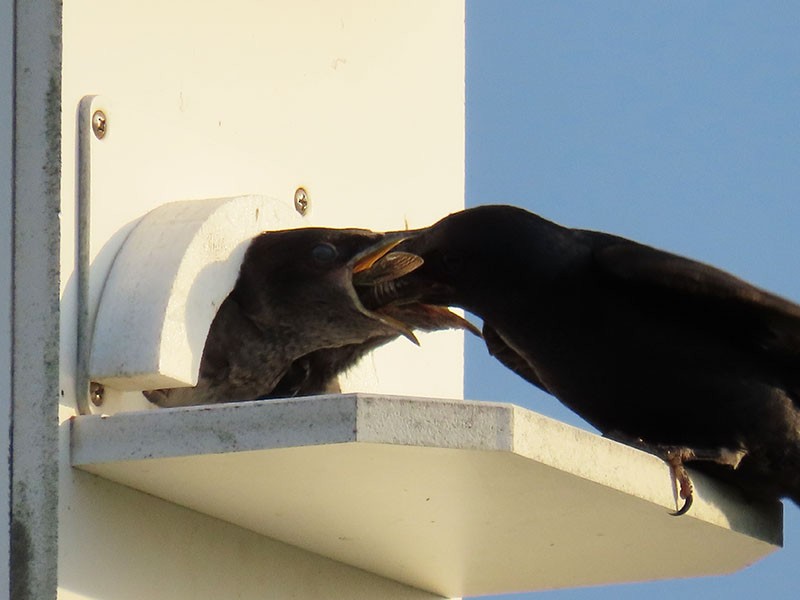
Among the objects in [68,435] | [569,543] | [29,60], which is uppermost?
[29,60]

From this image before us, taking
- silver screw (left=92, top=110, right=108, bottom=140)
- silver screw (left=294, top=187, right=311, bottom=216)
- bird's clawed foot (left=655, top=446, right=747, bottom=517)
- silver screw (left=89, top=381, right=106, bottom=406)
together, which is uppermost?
silver screw (left=92, top=110, right=108, bottom=140)

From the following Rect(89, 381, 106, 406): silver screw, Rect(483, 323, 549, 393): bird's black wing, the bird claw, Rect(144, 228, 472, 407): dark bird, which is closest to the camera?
Rect(89, 381, 106, 406): silver screw

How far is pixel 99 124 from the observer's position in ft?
8.63

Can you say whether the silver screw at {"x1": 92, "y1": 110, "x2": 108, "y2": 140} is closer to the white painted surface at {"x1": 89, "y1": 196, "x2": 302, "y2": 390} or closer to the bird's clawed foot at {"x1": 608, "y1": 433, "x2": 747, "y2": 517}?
the white painted surface at {"x1": 89, "y1": 196, "x2": 302, "y2": 390}

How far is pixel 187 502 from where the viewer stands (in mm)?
2572

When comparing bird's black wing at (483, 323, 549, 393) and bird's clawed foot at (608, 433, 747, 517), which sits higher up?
bird's black wing at (483, 323, 549, 393)

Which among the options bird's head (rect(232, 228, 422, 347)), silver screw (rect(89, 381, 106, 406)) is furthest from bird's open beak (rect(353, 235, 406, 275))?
silver screw (rect(89, 381, 106, 406))

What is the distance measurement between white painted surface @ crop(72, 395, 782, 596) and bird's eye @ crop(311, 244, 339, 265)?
1.75 ft

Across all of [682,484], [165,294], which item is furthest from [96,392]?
[682,484]

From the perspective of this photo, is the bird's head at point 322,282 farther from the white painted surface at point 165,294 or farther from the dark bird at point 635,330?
the white painted surface at point 165,294

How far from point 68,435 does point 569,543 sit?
86 centimetres

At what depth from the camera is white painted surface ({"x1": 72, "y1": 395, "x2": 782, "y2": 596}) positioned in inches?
85.0

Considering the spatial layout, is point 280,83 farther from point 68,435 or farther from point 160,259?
point 68,435

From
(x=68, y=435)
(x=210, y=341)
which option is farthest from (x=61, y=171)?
(x=210, y=341)
